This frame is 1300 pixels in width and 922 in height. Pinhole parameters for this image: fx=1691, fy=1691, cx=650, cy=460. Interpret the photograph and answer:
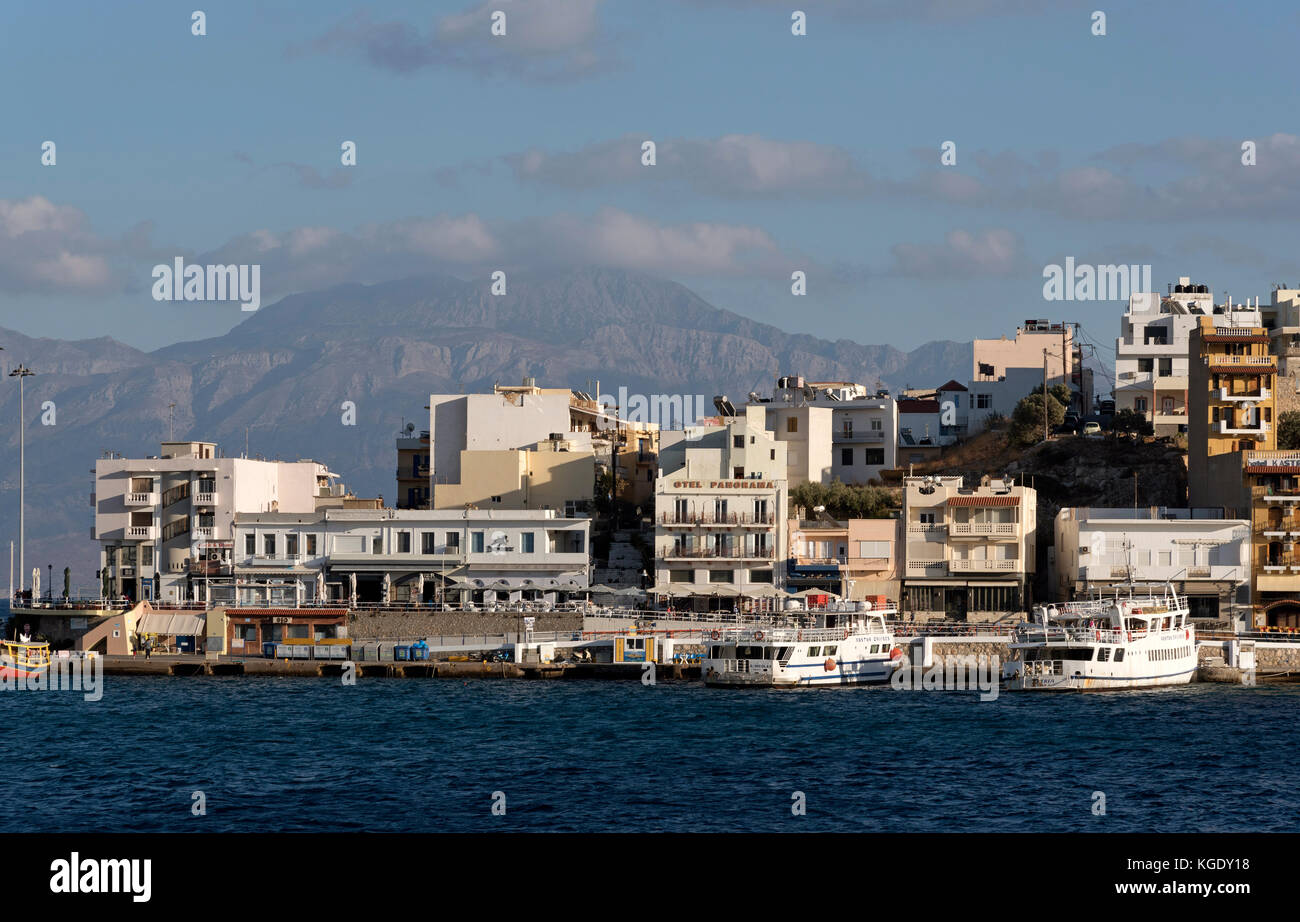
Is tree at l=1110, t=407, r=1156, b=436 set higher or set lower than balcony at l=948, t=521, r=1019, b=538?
higher

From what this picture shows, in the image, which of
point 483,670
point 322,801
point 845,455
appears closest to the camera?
point 322,801

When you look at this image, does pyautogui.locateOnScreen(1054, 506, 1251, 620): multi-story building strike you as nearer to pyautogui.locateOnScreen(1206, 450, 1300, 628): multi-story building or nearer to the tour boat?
pyautogui.locateOnScreen(1206, 450, 1300, 628): multi-story building

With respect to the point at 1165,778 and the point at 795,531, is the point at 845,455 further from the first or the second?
the point at 1165,778

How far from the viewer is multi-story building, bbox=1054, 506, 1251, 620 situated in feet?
286

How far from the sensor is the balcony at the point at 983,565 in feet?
302

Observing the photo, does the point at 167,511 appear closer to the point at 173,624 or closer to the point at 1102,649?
the point at 173,624

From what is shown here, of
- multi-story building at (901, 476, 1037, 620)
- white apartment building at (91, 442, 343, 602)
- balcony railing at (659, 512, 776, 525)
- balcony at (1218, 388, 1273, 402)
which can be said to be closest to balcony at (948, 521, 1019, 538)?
multi-story building at (901, 476, 1037, 620)

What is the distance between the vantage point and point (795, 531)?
9631 cm

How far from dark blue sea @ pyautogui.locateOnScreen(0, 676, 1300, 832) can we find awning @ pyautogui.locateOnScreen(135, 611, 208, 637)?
44.0 feet

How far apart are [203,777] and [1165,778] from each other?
95.4 feet

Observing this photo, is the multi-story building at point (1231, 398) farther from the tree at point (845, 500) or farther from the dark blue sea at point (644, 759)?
the dark blue sea at point (644, 759)

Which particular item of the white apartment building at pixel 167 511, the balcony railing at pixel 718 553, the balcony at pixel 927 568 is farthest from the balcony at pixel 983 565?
the white apartment building at pixel 167 511

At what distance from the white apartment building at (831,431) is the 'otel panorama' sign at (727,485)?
11886mm
